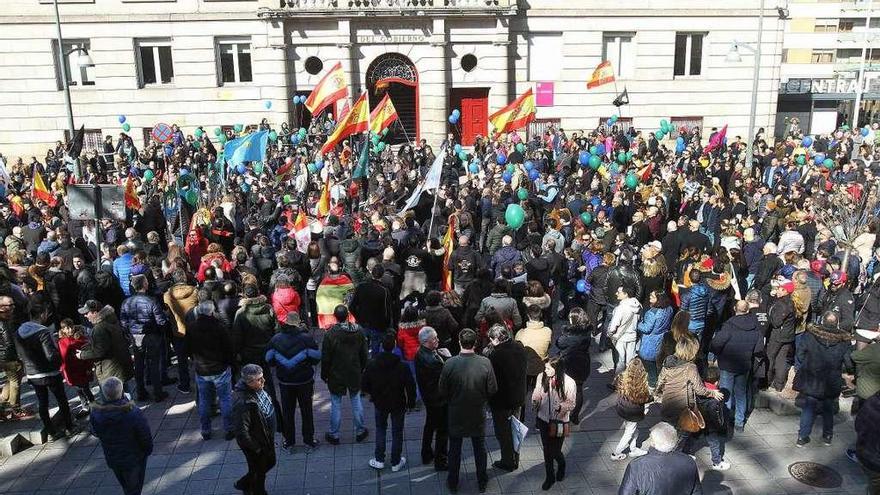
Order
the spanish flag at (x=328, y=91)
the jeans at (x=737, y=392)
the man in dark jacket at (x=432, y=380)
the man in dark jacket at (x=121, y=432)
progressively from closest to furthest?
the man in dark jacket at (x=121, y=432), the man in dark jacket at (x=432, y=380), the jeans at (x=737, y=392), the spanish flag at (x=328, y=91)

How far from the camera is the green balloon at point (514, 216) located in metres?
12.9

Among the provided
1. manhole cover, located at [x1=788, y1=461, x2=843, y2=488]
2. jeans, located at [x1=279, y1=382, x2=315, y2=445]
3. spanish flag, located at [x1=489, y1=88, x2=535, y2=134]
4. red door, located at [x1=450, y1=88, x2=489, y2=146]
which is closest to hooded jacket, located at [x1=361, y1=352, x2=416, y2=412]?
jeans, located at [x1=279, y1=382, x2=315, y2=445]

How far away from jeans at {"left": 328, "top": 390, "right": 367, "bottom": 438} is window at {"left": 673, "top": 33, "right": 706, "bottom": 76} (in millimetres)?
26658

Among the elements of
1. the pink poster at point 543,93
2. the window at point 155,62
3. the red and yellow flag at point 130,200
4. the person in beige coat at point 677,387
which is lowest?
the person in beige coat at point 677,387

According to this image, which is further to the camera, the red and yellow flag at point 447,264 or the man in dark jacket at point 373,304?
the red and yellow flag at point 447,264

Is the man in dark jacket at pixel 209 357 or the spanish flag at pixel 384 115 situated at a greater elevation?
the spanish flag at pixel 384 115

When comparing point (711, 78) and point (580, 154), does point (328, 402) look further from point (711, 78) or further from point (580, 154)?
point (711, 78)

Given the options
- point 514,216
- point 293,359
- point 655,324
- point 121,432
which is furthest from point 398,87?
point 121,432

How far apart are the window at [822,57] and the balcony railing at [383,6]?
4210 cm

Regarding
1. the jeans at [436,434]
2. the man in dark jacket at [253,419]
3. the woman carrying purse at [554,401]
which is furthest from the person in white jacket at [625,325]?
the man in dark jacket at [253,419]

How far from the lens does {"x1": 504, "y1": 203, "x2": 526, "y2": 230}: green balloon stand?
12.9m

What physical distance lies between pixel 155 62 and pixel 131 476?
81.1 feet

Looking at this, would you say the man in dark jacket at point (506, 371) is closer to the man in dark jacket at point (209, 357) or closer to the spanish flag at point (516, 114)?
the man in dark jacket at point (209, 357)

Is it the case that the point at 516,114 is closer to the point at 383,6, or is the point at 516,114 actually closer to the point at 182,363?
the point at 383,6
